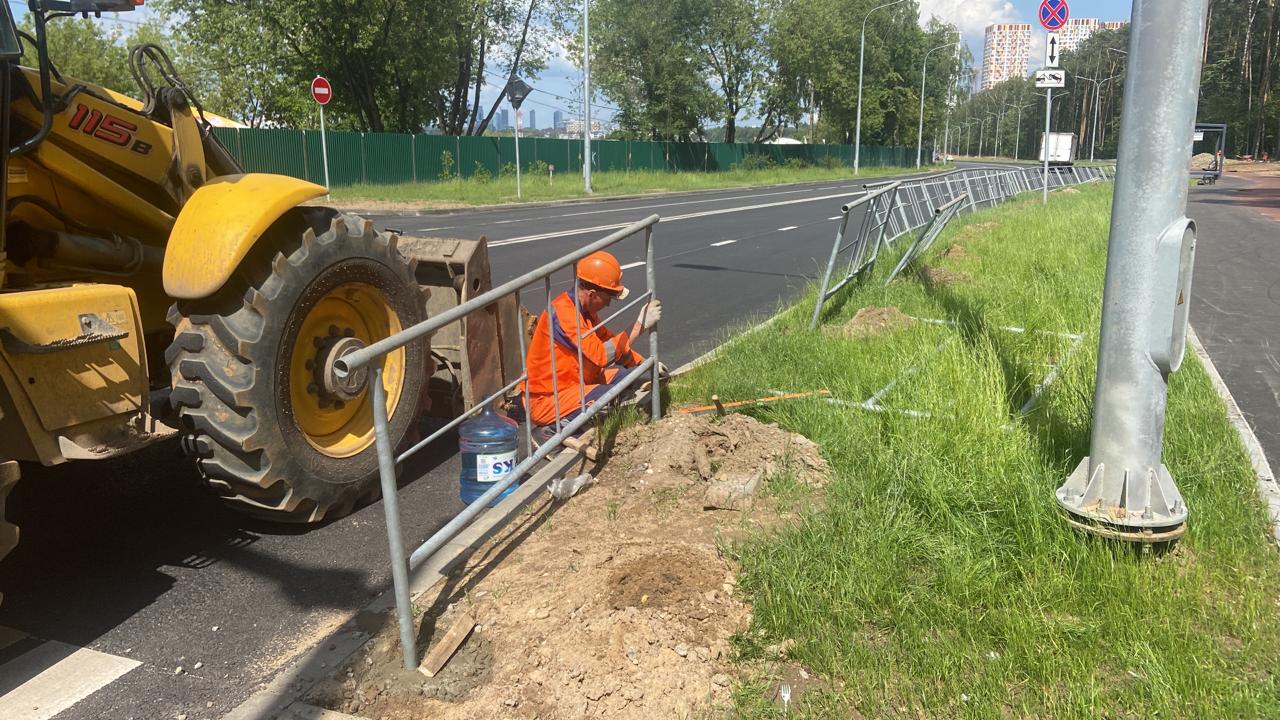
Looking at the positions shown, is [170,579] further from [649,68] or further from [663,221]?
[649,68]

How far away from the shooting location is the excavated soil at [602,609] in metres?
2.88

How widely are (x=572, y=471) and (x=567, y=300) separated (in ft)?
2.92

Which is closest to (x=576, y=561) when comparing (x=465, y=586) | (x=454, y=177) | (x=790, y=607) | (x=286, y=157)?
(x=465, y=586)

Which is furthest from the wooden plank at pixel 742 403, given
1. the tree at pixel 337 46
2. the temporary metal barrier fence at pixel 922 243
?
the tree at pixel 337 46

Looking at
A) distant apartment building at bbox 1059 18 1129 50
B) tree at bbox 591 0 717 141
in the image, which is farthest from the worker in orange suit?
distant apartment building at bbox 1059 18 1129 50

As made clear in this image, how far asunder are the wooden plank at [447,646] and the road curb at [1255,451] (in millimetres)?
3172

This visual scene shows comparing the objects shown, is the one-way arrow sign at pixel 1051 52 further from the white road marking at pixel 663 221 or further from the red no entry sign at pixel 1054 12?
the white road marking at pixel 663 221

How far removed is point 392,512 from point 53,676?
4.44 ft

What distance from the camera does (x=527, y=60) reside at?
49625 mm

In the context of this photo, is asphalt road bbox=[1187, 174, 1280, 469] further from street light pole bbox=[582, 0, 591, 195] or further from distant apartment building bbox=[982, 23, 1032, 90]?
distant apartment building bbox=[982, 23, 1032, 90]

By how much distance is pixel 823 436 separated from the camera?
192 inches

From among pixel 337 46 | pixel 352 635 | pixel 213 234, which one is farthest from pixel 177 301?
pixel 337 46

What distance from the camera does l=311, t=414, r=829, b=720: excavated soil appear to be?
9.46 ft

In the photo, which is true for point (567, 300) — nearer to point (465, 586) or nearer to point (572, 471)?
point (572, 471)
